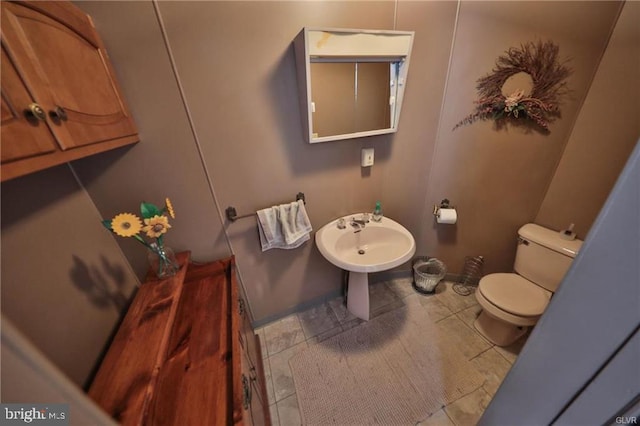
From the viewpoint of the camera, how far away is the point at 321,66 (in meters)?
1.13

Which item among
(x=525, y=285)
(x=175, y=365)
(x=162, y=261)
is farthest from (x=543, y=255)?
(x=162, y=261)

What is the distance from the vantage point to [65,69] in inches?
25.2

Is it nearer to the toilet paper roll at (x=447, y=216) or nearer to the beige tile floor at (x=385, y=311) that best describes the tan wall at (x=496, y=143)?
the toilet paper roll at (x=447, y=216)

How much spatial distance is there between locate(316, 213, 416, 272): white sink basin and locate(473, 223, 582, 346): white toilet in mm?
689

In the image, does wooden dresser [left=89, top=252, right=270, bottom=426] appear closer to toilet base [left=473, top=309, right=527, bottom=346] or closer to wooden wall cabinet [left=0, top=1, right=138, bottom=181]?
wooden wall cabinet [left=0, top=1, right=138, bottom=181]

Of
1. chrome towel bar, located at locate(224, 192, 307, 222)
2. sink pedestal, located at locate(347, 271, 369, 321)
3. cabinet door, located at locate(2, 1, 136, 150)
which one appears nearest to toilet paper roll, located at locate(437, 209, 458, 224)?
sink pedestal, located at locate(347, 271, 369, 321)

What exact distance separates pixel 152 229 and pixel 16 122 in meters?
0.54

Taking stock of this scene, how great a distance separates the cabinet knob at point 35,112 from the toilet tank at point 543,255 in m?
2.36

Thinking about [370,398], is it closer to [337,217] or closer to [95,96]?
[337,217]

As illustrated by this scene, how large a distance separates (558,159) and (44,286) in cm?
257

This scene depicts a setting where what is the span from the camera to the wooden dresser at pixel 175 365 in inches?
25.7

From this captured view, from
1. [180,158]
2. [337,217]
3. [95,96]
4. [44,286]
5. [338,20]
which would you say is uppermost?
[338,20]

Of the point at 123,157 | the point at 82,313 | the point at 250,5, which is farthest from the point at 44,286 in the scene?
the point at 250,5

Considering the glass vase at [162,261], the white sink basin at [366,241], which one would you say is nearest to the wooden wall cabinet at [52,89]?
the glass vase at [162,261]
